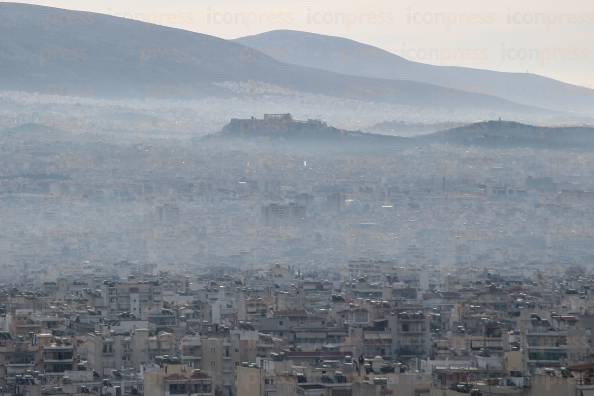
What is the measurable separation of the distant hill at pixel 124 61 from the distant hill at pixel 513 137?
2946 cm

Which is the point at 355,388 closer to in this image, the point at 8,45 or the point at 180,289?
the point at 180,289

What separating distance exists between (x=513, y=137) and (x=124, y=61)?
115ft

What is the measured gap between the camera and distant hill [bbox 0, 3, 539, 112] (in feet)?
578

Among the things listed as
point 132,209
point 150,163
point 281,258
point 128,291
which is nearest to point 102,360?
point 128,291

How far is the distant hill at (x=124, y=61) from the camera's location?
176 metres

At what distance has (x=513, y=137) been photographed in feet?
499

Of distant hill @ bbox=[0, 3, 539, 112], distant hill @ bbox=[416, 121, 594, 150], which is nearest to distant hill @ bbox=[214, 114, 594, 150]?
distant hill @ bbox=[416, 121, 594, 150]

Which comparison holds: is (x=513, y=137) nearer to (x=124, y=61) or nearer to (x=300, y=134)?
(x=300, y=134)

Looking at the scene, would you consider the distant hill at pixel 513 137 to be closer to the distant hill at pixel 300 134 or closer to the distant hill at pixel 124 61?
the distant hill at pixel 300 134

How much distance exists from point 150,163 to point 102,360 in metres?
94.0

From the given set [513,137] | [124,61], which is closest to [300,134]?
[513,137]

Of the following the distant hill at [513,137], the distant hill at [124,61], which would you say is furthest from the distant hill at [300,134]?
the distant hill at [124,61]

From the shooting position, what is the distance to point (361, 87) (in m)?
193

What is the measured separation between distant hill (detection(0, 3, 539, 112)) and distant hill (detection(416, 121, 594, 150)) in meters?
29.5
